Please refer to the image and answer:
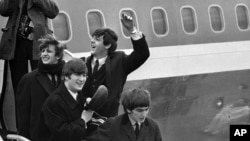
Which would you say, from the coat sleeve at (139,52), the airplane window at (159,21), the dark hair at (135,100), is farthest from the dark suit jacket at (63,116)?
the airplane window at (159,21)

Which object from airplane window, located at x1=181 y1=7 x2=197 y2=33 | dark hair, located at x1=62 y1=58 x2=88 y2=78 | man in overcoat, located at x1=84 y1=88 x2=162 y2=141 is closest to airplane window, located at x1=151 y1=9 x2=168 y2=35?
airplane window, located at x1=181 y1=7 x2=197 y2=33

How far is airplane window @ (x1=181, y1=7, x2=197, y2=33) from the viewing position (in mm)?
16094

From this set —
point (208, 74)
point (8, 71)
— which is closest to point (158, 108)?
point (208, 74)

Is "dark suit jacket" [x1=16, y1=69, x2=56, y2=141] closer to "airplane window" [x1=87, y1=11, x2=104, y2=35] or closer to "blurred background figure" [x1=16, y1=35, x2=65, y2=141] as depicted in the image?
"blurred background figure" [x1=16, y1=35, x2=65, y2=141]

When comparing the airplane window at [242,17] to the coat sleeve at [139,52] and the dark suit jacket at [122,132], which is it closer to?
the coat sleeve at [139,52]

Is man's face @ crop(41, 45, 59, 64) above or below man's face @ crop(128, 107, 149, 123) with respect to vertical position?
above

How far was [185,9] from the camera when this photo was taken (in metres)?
16.2

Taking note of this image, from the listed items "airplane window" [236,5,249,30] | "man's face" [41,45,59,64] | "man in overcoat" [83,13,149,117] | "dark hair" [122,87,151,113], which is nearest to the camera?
"dark hair" [122,87,151,113]

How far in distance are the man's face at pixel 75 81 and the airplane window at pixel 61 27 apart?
4987 mm

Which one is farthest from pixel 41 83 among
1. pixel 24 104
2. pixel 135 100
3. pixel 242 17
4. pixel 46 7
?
pixel 242 17

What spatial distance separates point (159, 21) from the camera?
15.5 m

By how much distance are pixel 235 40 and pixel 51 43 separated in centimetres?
835

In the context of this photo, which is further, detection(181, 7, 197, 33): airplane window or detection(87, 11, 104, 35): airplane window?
detection(181, 7, 197, 33): airplane window

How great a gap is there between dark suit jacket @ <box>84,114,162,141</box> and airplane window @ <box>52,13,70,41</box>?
5.59m
